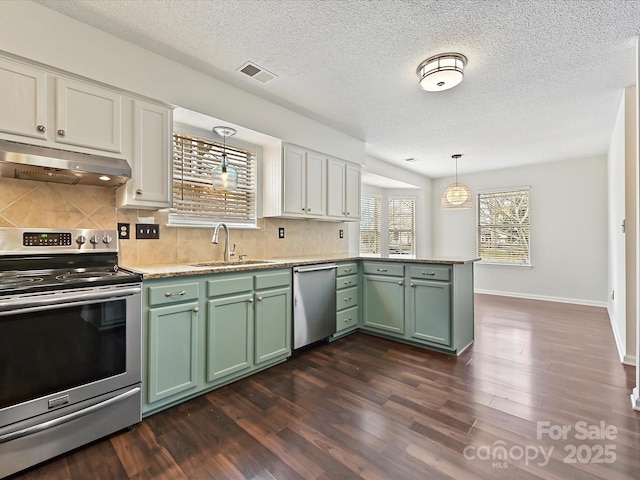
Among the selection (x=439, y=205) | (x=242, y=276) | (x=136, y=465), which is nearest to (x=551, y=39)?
(x=242, y=276)

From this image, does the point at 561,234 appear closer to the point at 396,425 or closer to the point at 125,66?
the point at 396,425

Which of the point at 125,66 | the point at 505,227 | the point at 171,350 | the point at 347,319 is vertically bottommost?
the point at 347,319

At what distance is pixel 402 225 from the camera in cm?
666

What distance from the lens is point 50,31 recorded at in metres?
1.87

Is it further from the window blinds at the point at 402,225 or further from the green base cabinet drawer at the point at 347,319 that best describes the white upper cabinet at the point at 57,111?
the window blinds at the point at 402,225

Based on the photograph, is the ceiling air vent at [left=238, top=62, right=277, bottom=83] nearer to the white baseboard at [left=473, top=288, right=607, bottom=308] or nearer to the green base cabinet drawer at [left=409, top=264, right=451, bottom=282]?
the green base cabinet drawer at [left=409, top=264, right=451, bottom=282]

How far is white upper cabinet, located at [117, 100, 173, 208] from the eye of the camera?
2195 mm

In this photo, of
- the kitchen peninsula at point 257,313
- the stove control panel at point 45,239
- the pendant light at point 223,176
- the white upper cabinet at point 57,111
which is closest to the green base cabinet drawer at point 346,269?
the kitchen peninsula at point 257,313

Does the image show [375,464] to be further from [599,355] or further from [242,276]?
[599,355]

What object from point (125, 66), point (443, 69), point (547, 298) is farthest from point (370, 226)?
point (125, 66)

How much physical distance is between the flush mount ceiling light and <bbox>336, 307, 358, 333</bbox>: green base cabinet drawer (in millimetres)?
2371

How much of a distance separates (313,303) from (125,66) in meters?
2.43

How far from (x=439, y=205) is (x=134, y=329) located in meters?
6.51

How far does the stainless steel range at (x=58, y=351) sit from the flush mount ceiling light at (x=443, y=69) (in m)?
2.54
